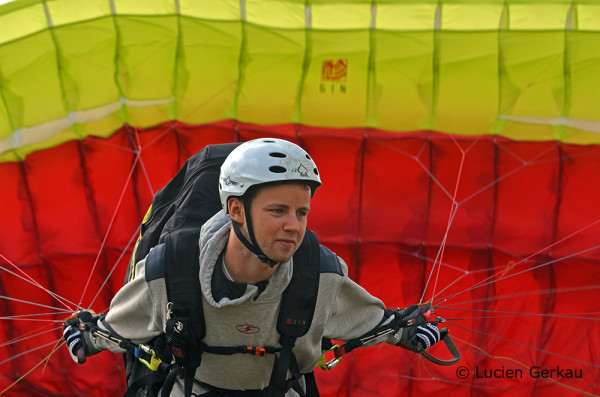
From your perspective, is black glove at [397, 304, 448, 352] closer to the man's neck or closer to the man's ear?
the man's neck

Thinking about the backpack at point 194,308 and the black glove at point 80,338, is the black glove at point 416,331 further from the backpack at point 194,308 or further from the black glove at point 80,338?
the black glove at point 80,338

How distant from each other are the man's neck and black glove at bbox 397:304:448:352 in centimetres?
88

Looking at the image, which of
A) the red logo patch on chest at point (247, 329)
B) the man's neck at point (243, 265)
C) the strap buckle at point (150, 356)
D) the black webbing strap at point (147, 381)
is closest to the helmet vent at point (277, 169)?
the man's neck at point (243, 265)

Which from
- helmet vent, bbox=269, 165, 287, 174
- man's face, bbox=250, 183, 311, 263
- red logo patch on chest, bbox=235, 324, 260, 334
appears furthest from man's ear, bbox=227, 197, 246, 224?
red logo patch on chest, bbox=235, 324, 260, 334

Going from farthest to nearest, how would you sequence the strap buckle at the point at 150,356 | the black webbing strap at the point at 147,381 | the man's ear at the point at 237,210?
the black webbing strap at the point at 147,381, the strap buckle at the point at 150,356, the man's ear at the point at 237,210

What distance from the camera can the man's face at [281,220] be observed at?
11.4 ft

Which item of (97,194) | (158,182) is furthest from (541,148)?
(97,194)

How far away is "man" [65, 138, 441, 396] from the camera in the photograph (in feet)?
11.5

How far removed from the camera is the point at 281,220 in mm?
3480

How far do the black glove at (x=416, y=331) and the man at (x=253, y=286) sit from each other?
0.23ft

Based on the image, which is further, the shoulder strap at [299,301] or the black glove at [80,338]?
the black glove at [80,338]

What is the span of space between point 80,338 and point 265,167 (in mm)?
1390

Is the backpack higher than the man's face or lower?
lower

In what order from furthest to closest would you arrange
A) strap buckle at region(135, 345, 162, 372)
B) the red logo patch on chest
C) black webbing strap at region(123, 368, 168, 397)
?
1. black webbing strap at region(123, 368, 168, 397)
2. strap buckle at region(135, 345, 162, 372)
3. the red logo patch on chest
